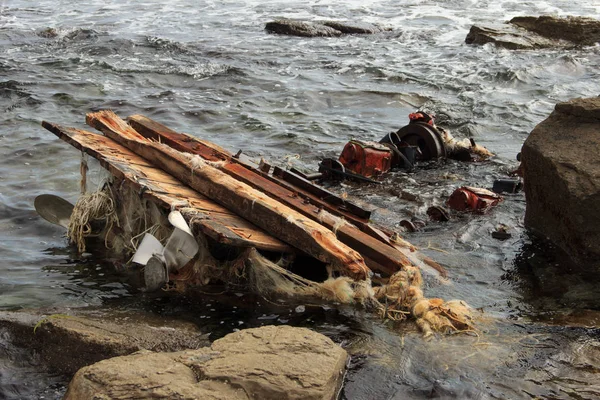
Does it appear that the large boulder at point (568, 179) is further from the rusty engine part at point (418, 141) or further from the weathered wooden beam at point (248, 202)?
the rusty engine part at point (418, 141)

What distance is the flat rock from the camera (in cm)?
468

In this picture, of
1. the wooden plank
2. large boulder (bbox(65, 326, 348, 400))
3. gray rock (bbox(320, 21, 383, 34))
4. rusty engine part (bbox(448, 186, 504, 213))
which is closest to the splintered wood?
the wooden plank

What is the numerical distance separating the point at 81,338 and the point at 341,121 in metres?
7.61

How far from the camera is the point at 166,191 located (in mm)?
6027

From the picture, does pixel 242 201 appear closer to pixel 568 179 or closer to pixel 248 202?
pixel 248 202

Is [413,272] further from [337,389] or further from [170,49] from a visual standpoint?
[170,49]

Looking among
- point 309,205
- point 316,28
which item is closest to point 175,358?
point 309,205

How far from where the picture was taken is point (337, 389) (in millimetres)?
4406

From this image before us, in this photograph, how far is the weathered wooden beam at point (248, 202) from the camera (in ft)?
17.5

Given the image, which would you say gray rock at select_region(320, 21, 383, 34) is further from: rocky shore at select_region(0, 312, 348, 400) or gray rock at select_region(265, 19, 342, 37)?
rocky shore at select_region(0, 312, 348, 400)

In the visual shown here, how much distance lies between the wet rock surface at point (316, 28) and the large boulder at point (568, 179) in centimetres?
1195

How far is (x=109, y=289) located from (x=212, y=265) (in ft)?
3.23

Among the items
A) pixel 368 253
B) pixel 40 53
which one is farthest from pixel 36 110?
pixel 368 253

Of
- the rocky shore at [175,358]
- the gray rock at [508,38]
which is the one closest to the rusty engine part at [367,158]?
the rocky shore at [175,358]
